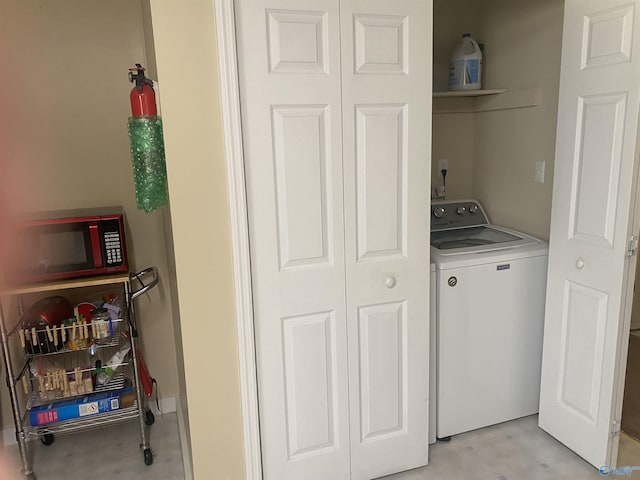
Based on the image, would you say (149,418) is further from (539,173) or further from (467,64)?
(467,64)

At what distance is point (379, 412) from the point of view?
218cm

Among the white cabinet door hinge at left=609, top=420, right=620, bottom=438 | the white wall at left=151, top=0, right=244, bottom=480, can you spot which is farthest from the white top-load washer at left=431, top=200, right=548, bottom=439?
the white wall at left=151, top=0, right=244, bottom=480

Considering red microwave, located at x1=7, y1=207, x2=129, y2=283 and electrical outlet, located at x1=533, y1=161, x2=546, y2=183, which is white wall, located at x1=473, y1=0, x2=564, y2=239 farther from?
red microwave, located at x1=7, y1=207, x2=129, y2=283

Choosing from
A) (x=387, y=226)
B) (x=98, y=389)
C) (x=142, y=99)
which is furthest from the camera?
(x=98, y=389)

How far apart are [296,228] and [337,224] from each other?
0.16 metres

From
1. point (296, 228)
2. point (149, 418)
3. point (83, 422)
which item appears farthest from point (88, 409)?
point (296, 228)

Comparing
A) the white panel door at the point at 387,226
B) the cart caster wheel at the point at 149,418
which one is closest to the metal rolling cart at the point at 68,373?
the cart caster wheel at the point at 149,418

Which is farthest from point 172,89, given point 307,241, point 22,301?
point 22,301

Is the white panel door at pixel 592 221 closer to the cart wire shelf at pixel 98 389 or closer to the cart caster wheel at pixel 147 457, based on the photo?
the cart caster wheel at pixel 147 457

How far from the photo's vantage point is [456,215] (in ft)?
9.48

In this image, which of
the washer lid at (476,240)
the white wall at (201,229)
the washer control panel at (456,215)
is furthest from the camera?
the washer control panel at (456,215)

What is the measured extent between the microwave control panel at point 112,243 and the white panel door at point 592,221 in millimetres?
1913

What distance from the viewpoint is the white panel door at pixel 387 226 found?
6.30 ft

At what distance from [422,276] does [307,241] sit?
0.54 m
